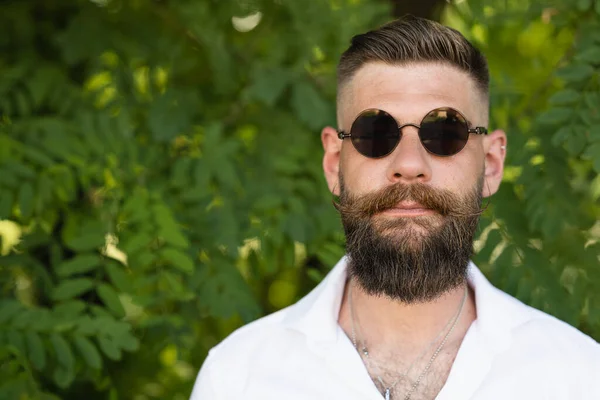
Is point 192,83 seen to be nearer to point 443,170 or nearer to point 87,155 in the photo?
point 87,155

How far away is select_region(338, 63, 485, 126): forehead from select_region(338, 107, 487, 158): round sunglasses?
0.03 metres

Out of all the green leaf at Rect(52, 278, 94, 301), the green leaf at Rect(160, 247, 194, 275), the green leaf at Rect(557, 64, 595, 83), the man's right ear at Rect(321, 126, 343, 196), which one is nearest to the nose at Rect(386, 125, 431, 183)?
the man's right ear at Rect(321, 126, 343, 196)

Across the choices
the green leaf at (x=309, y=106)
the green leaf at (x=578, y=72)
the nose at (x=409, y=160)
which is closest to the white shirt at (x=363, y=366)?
the nose at (x=409, y=160)

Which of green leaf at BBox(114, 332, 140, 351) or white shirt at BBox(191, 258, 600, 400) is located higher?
white shirt at BBox(191, 258, 600, 400)

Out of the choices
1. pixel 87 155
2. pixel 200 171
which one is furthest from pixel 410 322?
pixel 87 155

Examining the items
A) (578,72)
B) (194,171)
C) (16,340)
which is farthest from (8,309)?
(578,72)

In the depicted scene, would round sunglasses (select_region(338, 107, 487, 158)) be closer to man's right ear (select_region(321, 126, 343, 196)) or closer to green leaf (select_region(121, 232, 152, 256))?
man's right ear (select_region(321, 126, 343, 196))

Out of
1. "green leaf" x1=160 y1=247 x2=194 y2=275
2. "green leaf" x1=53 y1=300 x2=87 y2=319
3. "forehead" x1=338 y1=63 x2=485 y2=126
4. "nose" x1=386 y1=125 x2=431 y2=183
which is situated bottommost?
"green leaf" x1=53 y1=300 x2=87 y2=319

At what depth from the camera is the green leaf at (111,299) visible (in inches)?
118

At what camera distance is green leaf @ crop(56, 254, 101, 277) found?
3006mm

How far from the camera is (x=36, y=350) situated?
9.26ft

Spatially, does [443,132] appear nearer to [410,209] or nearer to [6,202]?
[410,209]

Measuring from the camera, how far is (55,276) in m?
3.31

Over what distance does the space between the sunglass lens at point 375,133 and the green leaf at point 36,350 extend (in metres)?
1.49
